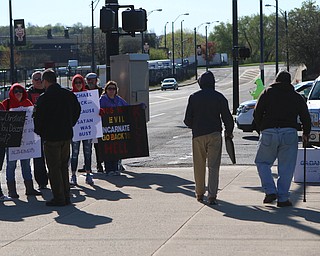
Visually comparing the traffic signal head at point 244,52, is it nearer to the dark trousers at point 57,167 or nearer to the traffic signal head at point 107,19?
the traffic signal head at point 107,19

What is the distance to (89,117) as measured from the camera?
1369cm

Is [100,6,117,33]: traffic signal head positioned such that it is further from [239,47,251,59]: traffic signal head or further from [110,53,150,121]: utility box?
[239,47,251,59]: traffic signal head

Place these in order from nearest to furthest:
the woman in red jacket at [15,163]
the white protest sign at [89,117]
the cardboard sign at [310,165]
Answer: the woman in red jacket at [15,163] → the cardboard sign at [310,165] → the white protest sign at [89,117]

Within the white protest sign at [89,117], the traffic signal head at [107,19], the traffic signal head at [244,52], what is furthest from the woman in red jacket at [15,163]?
the traffic signal head at [244,52]

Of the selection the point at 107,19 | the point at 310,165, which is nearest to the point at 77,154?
the point at 107,19

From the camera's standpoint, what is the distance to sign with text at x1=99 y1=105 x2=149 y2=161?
14.4 metres

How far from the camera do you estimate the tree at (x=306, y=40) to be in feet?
214

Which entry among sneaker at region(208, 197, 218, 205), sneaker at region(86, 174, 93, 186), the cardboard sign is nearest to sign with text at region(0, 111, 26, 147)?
sneaker at region(86, 174, 93, 186)

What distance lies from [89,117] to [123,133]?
3.59ft

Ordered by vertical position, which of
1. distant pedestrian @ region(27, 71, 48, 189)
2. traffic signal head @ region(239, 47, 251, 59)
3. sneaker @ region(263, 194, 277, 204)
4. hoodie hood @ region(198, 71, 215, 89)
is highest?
traffic signal head @ region(239, 47, 251, 59)

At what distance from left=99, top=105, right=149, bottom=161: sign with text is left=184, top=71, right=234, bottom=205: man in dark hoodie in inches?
145

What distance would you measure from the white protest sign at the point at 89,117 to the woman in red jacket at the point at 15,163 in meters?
1.45

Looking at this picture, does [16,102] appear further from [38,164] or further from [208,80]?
[208,80]

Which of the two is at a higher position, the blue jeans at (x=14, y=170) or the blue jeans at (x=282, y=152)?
the blue jeans at (x=282, y=152)
